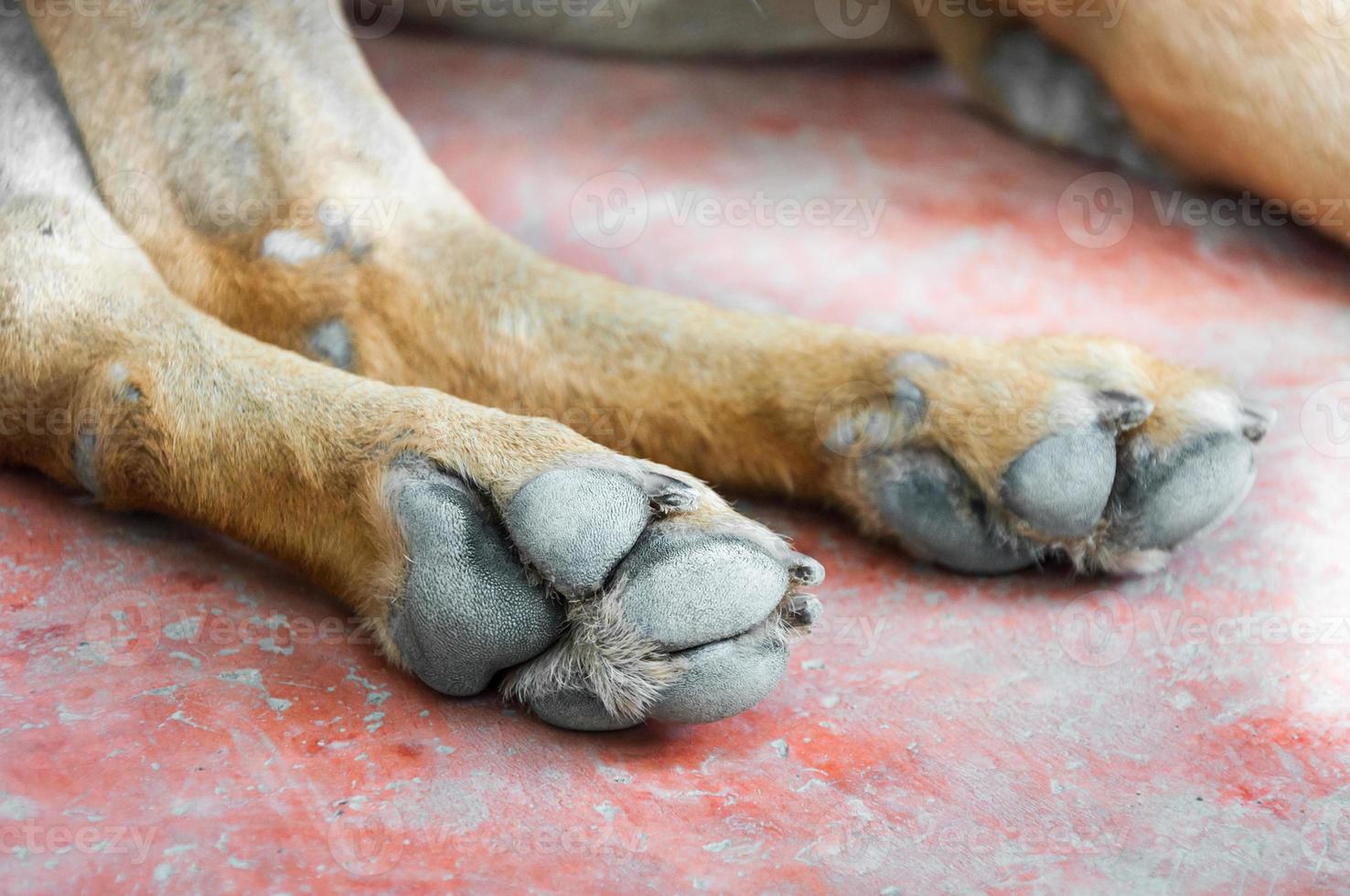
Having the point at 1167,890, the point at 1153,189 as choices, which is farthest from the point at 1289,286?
the point at 1167,890

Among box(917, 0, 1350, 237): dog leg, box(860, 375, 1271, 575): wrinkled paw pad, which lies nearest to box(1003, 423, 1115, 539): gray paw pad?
box(860, 375, 1271, 575): wrinkled paw pad

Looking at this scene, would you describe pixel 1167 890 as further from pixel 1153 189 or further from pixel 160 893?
pixel 1153 189

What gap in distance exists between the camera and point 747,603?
0.97 metres

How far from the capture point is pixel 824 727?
110 cm

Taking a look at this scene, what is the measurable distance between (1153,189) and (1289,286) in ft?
0.84

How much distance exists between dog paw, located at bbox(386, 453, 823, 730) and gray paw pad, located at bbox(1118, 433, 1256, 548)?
368 mm

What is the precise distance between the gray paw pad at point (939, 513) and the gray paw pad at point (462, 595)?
0.42 meters

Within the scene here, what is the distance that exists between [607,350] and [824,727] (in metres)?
0.47

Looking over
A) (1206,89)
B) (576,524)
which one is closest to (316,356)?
(576,524)

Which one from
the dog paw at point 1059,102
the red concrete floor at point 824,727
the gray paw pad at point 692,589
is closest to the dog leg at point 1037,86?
the dog paw at point 1059,102

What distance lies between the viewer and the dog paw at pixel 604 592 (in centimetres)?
97

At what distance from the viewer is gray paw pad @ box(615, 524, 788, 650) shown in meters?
0.96

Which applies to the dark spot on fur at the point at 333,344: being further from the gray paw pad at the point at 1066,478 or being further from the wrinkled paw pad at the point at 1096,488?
the gray paw pad at the point at 1066,478

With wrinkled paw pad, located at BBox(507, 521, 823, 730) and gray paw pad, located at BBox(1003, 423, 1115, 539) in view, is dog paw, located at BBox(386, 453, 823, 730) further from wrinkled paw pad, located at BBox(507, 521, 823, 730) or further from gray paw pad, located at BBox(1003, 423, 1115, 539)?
gray paw pad, located at BBox(1003, 423, 1115, 539)
